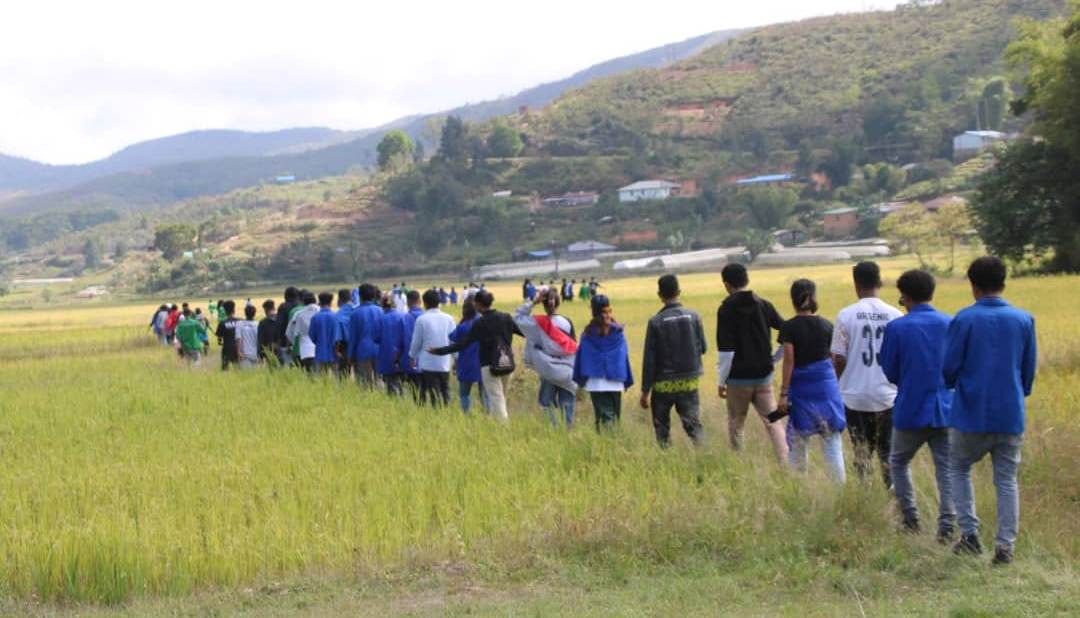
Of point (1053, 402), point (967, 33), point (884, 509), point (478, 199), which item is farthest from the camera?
point (967, 33)

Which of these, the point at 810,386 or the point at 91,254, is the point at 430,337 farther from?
the point at 91,254

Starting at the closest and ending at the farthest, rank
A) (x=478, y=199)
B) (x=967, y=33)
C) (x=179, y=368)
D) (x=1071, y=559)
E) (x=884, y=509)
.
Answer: (x=1071, y=559) → (x=884, y=509) → (x=179, y=368) → (x=478, y=199) → (x=967, y=33)

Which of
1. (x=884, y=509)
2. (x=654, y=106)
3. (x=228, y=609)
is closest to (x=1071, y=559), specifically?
(x=884, y=509)

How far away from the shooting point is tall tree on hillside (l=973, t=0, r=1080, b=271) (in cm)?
4059

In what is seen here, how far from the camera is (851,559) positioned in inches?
291

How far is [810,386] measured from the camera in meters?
8.89

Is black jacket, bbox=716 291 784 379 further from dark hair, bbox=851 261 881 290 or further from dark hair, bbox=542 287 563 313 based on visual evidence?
dark hair, bbox=542 287 563 313

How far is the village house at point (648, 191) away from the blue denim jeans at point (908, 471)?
11724cm

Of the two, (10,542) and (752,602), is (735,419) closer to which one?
(752,602)

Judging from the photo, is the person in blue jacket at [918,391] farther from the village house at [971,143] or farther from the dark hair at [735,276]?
the village house at [971,143]

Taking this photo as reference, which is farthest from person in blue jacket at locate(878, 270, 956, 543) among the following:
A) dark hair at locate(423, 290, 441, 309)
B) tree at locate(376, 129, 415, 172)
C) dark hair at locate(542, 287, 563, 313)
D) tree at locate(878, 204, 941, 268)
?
tree at locate(376, 129, 415, 172)

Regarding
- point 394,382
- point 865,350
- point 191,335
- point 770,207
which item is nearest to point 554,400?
point 394,382

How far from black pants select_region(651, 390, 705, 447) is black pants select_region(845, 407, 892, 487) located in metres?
1.62

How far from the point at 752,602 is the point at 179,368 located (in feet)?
56.4
